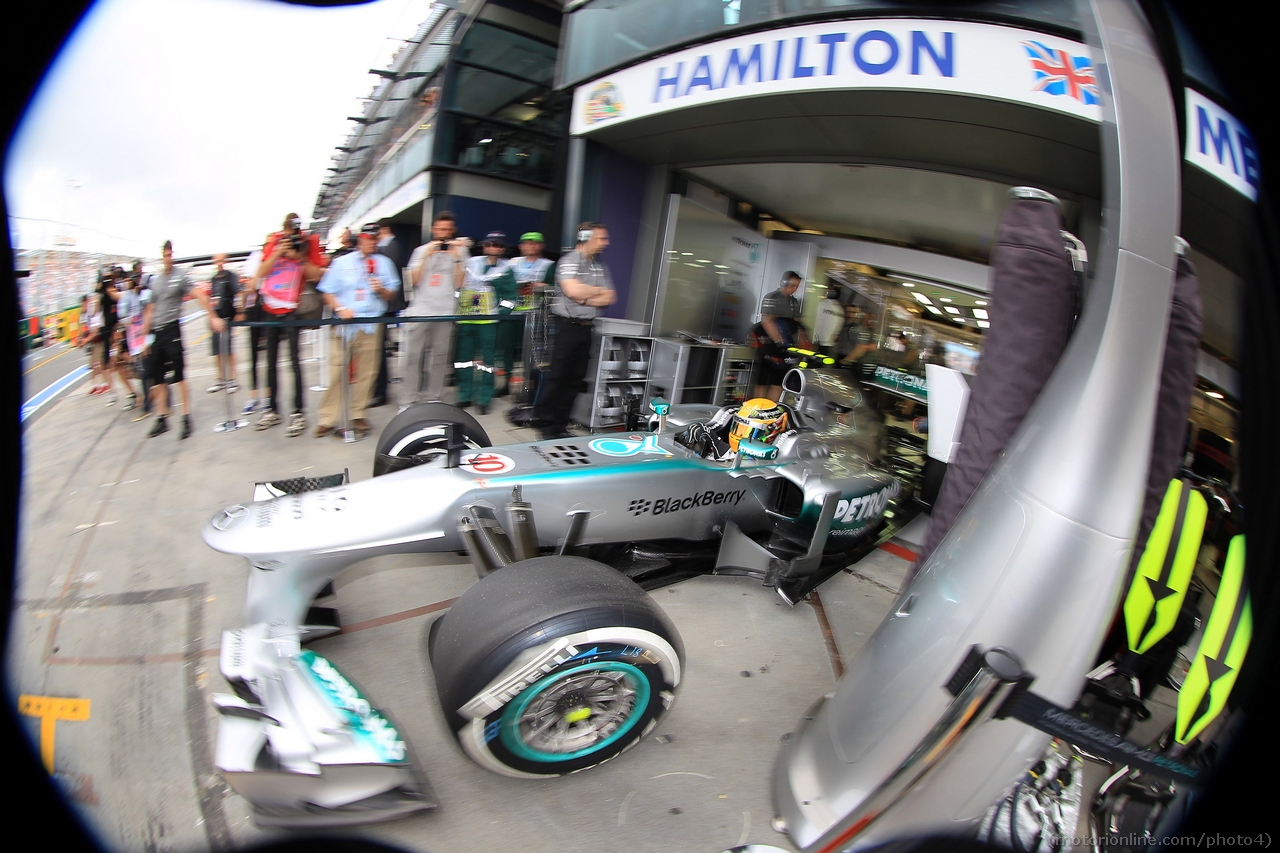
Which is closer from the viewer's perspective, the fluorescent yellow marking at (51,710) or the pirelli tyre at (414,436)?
the fluorescent yellow marking at (51,710)

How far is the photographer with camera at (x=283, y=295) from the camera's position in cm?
418

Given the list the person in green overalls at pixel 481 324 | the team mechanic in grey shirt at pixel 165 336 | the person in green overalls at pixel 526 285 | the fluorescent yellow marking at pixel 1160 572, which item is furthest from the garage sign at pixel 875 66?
the team mechanic in grey shirt at pixel 165 336

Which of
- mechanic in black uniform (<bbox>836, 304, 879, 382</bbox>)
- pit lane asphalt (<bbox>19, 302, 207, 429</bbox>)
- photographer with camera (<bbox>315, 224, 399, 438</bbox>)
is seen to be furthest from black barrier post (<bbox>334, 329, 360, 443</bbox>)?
mechanic in black uniform (<bbox>836, 304, 879, 382</bbox>)

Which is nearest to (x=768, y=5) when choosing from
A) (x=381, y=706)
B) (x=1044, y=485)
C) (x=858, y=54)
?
(x=858, y=54)

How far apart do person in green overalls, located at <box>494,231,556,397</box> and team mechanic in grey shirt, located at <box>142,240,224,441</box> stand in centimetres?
251

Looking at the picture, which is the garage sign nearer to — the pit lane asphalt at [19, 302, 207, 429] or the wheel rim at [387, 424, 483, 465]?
the pit lane asphalt at [19, 302, 207, 429]

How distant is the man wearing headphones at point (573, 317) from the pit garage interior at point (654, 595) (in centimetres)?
133

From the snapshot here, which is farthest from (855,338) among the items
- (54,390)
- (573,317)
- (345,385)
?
(54,390)

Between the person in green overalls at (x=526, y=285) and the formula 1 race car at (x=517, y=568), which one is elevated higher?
the person in green overalls at (x=526, y=285)

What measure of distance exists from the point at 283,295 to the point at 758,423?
11.6ft

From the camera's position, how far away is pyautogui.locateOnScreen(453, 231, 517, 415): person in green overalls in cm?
526

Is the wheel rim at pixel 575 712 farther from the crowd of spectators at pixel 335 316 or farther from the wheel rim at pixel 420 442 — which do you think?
the crowd of spectators at pixel 335 316

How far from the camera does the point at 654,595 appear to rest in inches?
112

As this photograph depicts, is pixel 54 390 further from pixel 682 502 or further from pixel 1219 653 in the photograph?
pixel 1219 653
